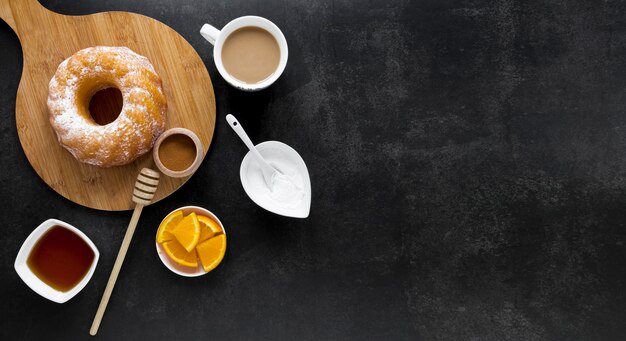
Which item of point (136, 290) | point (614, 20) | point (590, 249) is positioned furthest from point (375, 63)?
point (136, 290)

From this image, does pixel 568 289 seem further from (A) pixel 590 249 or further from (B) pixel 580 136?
(B) pixel 580 136

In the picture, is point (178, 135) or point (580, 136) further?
point (580, 136)

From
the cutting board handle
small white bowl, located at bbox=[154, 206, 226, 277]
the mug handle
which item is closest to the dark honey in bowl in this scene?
small white bowl, located at bbox=[154, 206, 226, 277]

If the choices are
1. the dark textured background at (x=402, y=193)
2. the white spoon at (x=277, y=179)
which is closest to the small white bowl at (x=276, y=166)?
the white spoon at (x=277, y=179)

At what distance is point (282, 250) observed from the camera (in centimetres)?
213

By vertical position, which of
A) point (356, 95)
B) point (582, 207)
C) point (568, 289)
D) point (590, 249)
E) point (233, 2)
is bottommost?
point (568, 289)

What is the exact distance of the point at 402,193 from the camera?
7.04ft

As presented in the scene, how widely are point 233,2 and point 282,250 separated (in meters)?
1.16

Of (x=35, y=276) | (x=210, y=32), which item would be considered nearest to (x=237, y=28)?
(x=210, y=32)

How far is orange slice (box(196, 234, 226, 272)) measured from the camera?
78.6 inches

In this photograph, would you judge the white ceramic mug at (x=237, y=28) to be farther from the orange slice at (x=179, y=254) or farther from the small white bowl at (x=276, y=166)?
the orange slice at (x=179, y=254)

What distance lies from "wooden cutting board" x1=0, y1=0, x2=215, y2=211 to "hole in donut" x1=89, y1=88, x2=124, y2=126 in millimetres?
204

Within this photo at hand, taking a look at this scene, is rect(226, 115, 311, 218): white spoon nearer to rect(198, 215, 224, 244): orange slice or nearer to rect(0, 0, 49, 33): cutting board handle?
rect(198, 215, 224, 244): orange slice

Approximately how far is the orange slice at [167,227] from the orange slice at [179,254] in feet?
0.08
